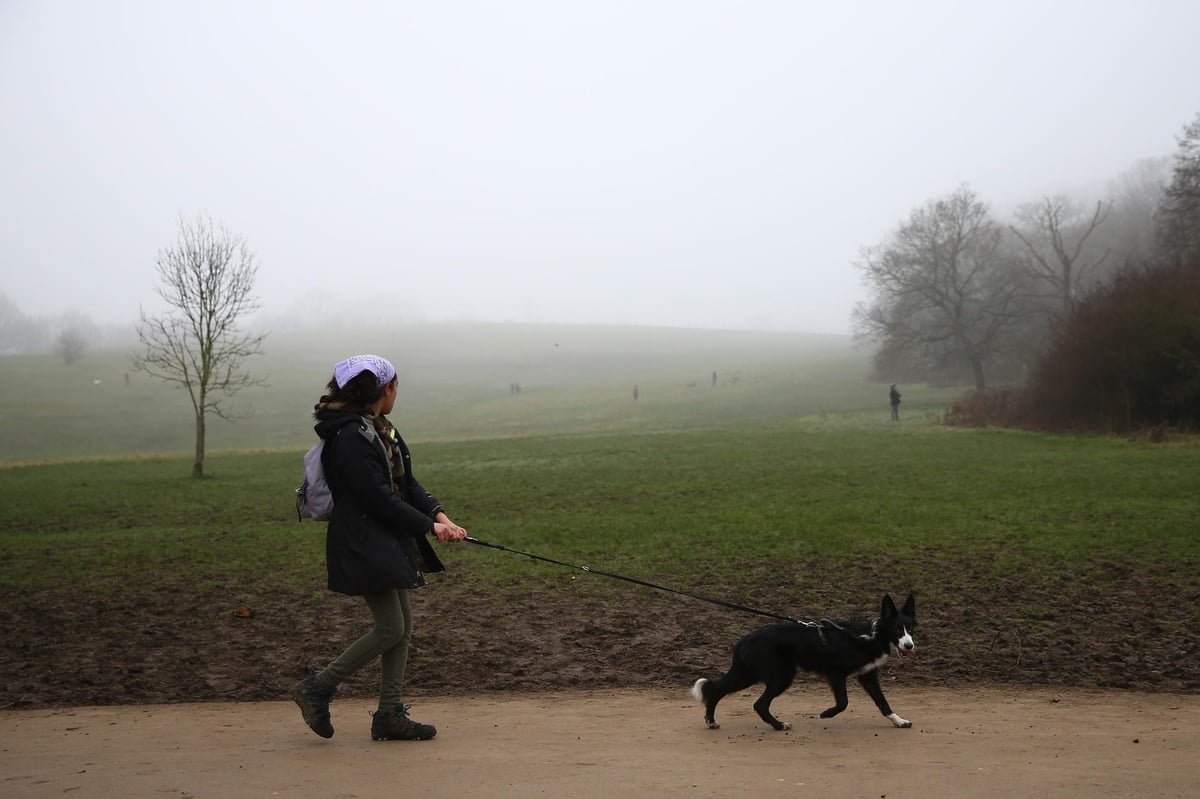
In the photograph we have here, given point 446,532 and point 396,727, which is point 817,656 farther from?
point 396,727

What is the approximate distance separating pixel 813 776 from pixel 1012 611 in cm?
594

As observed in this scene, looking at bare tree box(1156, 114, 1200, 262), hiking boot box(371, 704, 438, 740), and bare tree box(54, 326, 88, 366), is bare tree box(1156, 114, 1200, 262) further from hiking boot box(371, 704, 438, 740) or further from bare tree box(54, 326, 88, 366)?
bare tree box(54, 326, 88, 366)

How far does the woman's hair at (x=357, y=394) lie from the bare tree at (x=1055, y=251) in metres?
63.9

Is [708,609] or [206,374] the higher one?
[206,374]

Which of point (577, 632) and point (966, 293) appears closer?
point (577, 632)

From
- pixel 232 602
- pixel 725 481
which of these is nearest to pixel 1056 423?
pixel 725 481

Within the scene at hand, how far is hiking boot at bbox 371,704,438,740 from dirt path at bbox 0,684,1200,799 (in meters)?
0.13

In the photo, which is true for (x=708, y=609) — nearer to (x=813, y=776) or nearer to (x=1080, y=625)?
(x=1080, y=625)

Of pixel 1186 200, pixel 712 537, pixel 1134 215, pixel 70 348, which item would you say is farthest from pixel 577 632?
pixel 70 348

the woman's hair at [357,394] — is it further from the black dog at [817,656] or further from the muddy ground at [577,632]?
the muddy ground at [577,632]

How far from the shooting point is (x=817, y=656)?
6406 millimetres

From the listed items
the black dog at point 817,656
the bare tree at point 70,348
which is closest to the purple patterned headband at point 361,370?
the black dog at point 817,656

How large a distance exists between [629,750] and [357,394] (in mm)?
2765

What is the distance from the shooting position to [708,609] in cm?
1084
